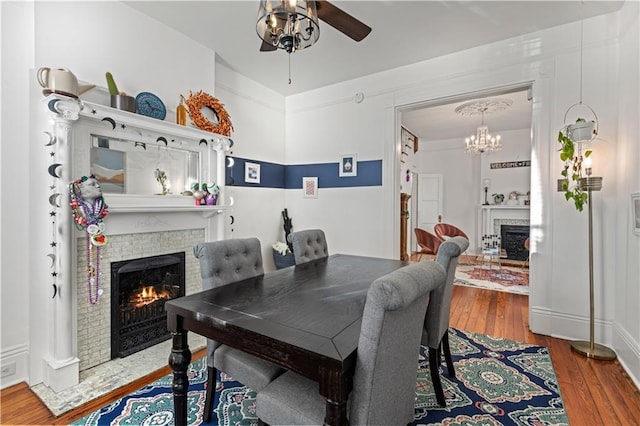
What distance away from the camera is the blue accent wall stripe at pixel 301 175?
3.99m

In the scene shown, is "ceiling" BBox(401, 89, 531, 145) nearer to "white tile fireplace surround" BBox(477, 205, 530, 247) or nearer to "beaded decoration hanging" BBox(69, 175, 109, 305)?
"white tile fireplace surround" BBox(477, 205, 530, 247)

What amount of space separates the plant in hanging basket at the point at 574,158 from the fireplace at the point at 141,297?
140 inches

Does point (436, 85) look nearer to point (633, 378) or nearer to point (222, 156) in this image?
point (222, 156)

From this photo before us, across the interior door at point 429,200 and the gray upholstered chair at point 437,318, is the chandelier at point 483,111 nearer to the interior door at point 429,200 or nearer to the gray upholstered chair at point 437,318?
the interior door at point 429,200

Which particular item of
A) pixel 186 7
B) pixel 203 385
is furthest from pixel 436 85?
pixel 203 385

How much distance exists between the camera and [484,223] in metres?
6.97

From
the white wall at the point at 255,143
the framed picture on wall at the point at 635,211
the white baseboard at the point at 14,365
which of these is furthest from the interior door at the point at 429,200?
the white baseboard at the point at 14,365

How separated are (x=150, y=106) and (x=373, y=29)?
7.16 feet

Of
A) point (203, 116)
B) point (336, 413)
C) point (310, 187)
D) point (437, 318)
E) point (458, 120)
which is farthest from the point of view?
→ point (458, 120)

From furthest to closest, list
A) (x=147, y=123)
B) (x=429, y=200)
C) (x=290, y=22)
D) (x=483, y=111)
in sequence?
(x=429, y=200) < (x=483, y=111) < (x=147, y=123) < (x=290, y=22)

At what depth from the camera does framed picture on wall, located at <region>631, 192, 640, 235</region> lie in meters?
2.28

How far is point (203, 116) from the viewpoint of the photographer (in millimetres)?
3098

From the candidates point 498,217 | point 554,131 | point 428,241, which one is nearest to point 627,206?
point 554,131

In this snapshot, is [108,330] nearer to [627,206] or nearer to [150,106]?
[150,106]
